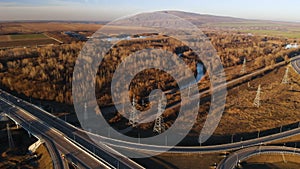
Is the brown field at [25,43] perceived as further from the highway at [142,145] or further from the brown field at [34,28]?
the highway at [142,145]

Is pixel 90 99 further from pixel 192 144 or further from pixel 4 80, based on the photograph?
pixel 192 144

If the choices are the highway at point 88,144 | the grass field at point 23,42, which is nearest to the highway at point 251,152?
the highway at point 88,144

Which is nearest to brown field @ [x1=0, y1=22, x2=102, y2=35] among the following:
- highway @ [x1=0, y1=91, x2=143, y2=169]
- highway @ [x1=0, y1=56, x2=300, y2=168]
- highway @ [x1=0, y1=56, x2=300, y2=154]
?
highway @ [x1=0, y1=91, x2=143, y2=169]

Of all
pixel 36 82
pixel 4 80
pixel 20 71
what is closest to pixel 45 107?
pixel 36 82

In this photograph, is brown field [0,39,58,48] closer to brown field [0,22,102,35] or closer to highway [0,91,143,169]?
brown field [0,22,102,35]

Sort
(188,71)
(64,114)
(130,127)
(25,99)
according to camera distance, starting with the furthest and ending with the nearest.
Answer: (188,71) < (25,99) < (64,114) < (130,127)

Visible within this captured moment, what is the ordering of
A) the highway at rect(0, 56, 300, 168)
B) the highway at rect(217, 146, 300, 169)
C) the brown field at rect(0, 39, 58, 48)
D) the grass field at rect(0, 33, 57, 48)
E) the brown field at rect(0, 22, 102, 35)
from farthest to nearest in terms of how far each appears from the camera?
1. the brown field at rect(0, 22, 102, 35)
2. the grass field at rect(0, 33, 57, 48)
3. the brown field at rect(0, 39, 58, 48)
4. the highway at rect(217, 146, 300, 169)
5. the highway at rect(0, 56, 300, 168)

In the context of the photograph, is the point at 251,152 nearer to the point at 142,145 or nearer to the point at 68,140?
the point at 142,145
